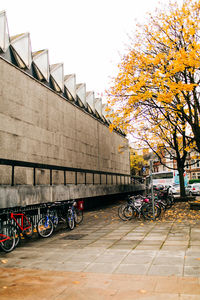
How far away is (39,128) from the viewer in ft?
47.3

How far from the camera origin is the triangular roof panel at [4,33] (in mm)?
12297

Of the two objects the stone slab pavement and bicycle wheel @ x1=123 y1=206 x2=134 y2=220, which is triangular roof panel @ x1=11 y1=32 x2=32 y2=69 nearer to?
bicycle wheel @ x1=123 y1=206 x2=134 y2=220

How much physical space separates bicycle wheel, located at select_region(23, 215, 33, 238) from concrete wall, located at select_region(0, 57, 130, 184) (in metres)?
2.97

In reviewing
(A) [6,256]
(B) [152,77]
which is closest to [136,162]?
(B) [152,77]

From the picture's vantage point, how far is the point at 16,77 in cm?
1295

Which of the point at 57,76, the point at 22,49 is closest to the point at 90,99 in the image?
the point at 57,76

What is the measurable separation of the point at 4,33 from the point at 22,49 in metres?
1.44

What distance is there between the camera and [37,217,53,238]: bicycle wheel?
8.94 m

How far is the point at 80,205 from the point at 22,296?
30.0 ft

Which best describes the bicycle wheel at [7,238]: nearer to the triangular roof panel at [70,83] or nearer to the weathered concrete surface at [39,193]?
the weathered concrete surface at [39,193]

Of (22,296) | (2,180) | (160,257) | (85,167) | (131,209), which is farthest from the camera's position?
(85,167)

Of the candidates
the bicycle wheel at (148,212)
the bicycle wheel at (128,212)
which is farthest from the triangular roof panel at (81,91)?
the bicycle wheel at (148,212)

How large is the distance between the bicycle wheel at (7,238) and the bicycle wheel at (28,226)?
1.10m

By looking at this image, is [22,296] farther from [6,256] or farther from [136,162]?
[136,162]
